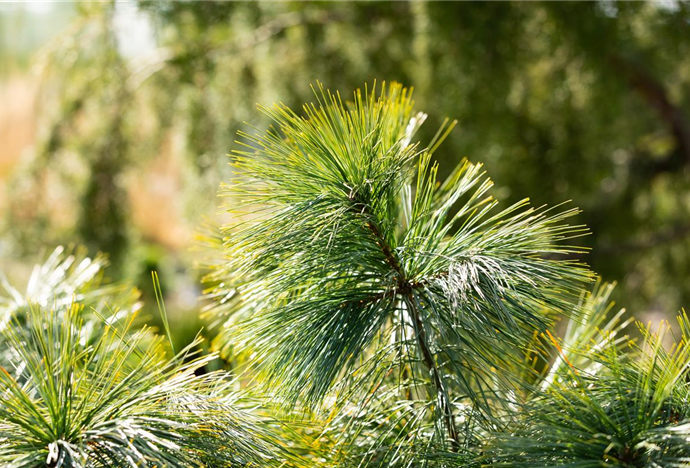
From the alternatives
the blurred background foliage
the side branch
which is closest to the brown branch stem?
the side branch

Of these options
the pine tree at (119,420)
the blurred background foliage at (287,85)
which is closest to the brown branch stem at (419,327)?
the pine tree at (119,420)

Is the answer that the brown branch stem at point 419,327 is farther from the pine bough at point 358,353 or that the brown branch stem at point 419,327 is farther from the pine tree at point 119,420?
the pine tree at point 119,420

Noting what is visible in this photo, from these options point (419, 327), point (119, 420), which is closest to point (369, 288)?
point (419, 327)

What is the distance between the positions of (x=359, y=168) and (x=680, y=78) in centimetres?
→ 490

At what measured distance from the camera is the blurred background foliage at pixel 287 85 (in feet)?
8.54

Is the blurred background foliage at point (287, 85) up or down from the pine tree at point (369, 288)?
up

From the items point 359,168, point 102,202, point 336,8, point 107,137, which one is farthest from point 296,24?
point 359,168

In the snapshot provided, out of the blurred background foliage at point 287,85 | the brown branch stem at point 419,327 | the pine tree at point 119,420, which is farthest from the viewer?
the blurred background foliage at point 287,85

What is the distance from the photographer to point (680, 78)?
15.6ft

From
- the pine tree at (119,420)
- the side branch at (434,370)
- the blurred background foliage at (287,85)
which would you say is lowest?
the pine tree at (119,420)

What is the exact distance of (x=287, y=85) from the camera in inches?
116

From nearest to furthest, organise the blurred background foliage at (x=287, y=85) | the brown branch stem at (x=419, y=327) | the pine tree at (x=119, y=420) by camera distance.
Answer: the pine tree at (x=119, y=420)
the brown branch stem at (x=419, y=327)
the blurred background foliage at (x=287, y=85)

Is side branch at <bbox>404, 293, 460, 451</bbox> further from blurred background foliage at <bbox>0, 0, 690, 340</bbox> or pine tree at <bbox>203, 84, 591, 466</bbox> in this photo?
blurred background foliage at <bbox>0, 0, 690, 340</bbox>

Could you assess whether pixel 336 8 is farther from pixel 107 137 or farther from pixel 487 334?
pixel 487 334
